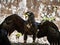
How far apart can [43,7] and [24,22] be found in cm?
272

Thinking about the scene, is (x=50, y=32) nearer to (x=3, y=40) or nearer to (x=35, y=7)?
(x=3, y=40)

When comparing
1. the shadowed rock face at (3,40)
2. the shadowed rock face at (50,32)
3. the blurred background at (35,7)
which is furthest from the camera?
the blurred background at (35,7)

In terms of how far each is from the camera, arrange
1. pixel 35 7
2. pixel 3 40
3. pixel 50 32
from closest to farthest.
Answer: pixel 3 40
pixel 50 32
pixel 35 7

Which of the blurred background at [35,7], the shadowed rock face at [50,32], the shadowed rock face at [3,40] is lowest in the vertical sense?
the blurred background at [35,7]

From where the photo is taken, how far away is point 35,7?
23.1 ft

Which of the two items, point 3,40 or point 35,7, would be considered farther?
point 35,7

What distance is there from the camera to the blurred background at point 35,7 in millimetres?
6914

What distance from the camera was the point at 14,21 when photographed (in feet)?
14.0

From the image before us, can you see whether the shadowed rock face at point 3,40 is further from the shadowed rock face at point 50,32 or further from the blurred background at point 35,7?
the blurred background at point 35,7

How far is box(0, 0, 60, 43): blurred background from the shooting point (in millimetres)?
6914

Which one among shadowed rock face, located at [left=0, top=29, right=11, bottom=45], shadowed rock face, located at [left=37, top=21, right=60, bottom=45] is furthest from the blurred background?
shadowed rock face, located at [left=0, top=29, right=11, bottom=45]

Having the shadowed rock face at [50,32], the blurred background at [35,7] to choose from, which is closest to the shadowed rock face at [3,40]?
the shadowed rock face at [50,32]

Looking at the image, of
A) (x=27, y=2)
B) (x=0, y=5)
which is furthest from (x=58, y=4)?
(x=0, y=5)

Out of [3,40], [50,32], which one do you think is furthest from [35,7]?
[3,40]
